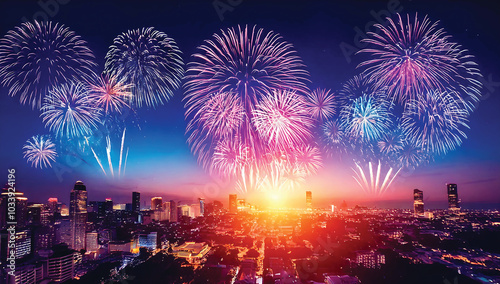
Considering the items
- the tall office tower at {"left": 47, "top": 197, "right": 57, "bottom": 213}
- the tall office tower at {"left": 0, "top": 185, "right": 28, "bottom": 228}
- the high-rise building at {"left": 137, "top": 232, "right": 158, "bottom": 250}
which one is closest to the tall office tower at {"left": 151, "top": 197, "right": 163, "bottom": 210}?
the tall office tower at {"left": 47, "top": 197, "right": 57, "bottom": 213}

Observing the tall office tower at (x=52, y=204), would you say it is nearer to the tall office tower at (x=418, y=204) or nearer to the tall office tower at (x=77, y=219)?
the tall office tower at (x=77, y=219)

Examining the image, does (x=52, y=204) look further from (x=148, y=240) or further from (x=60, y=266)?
(x=60, y=266)

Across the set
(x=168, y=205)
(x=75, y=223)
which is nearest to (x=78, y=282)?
(x=75, y=223)

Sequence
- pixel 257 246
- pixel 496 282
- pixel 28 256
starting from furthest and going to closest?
pixel 257 246, pixel 28 256, pixel 496 282

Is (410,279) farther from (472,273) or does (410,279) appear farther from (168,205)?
(168,205)

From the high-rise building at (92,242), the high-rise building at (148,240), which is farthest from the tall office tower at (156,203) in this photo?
the high-rise building at (148,240)

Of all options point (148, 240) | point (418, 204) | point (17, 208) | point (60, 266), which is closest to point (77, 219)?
point (17, 208)

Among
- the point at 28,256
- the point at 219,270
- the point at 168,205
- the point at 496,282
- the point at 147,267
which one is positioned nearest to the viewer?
the point at 496,282

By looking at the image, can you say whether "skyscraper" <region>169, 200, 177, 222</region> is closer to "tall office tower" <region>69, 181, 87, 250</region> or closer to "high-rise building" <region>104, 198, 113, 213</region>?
"high-rise building" <region>104, 198, 113, 213</region>
